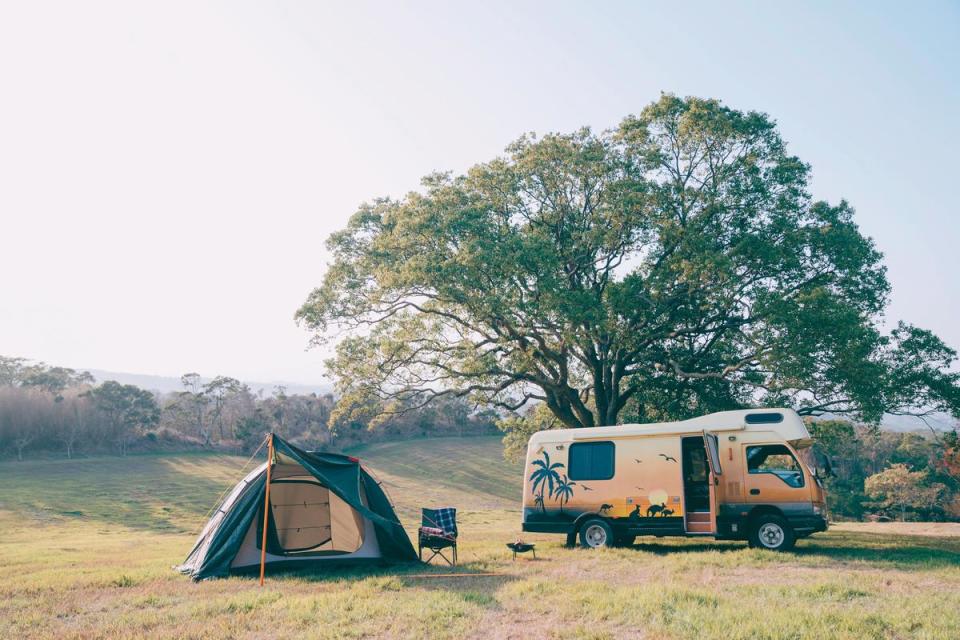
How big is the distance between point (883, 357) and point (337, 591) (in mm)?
15201

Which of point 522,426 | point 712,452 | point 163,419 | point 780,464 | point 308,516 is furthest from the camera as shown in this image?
point 163,419

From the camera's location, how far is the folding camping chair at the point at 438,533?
12.2 m

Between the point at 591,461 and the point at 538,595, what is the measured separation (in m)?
5.66

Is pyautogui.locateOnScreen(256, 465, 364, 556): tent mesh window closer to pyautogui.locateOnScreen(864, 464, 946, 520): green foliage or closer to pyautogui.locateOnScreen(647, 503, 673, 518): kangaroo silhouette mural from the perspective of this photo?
pyautogui.locateOnScreen(647, 503, 673, 518): kangaroo silhouette mural

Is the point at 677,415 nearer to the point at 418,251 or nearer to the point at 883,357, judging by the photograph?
the point at 883,357

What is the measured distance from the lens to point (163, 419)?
54812 mm

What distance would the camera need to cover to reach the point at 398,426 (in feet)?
202

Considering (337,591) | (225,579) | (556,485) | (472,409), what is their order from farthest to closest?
1. (472,409)
2. (556,485)
3. (225,579)
4. (337,591)

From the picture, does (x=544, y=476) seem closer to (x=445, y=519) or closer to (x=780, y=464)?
(x=445, y=519)

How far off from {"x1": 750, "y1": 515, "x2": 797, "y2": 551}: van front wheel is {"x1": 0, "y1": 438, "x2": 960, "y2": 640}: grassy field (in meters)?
0.36

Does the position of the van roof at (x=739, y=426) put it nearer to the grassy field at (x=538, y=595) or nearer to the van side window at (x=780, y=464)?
the van side window at (x=780, y=464)

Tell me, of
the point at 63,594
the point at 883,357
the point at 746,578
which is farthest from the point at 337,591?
the point at 883,357

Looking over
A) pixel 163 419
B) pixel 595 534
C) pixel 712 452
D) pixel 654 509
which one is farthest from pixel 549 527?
pixel 163 419

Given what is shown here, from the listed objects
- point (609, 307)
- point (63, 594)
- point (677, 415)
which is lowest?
point (63, 594)
